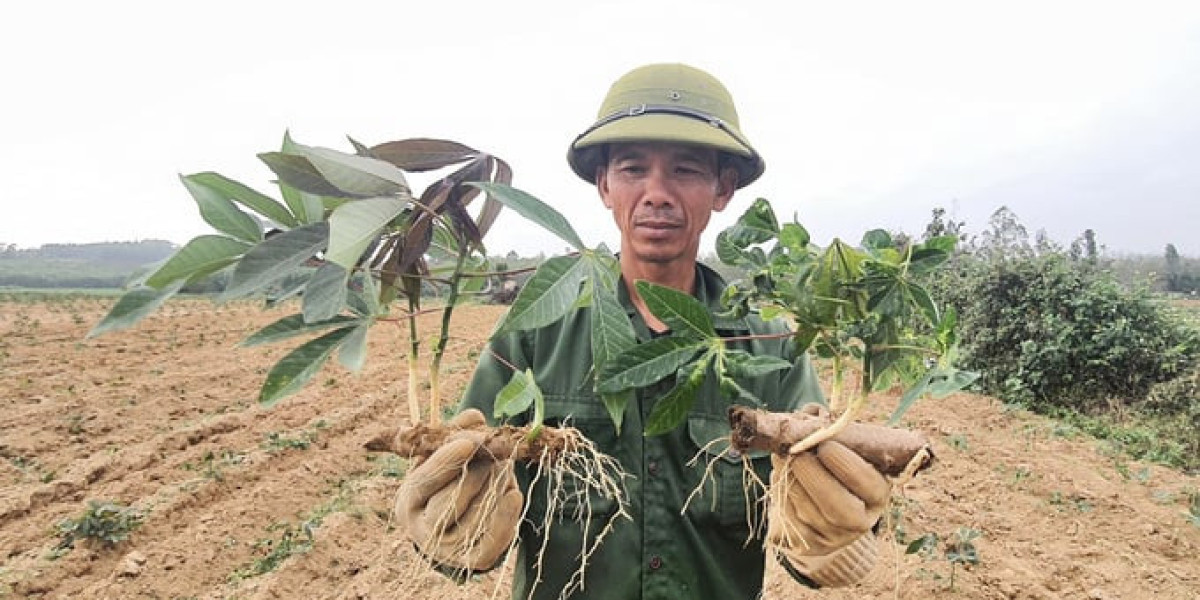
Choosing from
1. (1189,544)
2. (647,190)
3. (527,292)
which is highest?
(647,190)

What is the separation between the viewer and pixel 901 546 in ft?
11.4

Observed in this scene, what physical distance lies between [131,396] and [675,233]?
6505 mm

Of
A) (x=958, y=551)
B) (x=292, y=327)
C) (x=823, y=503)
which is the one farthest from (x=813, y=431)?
(x=958, y=551)

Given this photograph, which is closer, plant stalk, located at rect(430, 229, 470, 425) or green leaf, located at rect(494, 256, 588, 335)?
green leaf, located at rect(494, 256, 588, 335)

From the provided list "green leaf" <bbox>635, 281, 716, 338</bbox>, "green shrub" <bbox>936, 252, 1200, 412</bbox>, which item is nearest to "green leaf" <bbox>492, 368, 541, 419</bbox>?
"green leaf" <bbox>635, 281, 716, 338</bbox>

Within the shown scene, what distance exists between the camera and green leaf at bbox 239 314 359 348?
1.14 m

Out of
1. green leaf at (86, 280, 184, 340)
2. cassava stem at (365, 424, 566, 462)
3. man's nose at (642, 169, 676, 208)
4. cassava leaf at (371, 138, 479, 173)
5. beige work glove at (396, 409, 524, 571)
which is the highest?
cassava leaf at (371, 138, 479, 173)

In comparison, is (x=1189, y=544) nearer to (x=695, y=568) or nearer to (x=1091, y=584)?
(x=1091, y=584)

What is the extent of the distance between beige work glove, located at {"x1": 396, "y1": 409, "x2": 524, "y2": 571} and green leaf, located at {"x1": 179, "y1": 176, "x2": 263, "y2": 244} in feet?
1.42

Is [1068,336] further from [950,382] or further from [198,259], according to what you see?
[198,259]

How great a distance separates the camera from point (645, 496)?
142 centimetres

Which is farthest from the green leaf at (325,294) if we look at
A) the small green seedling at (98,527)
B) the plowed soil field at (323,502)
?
the small green seedling at (98,527)

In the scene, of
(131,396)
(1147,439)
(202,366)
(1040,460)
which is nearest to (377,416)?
(131,396)

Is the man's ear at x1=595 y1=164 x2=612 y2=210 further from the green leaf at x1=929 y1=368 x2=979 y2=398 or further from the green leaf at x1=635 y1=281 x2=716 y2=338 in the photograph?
the green leaf at x1=929 y1=368 x2=979 y2=398
